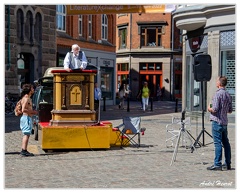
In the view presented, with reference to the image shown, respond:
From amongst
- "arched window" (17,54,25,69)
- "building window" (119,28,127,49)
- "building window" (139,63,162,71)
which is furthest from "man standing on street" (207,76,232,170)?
"building window" (119,28,127,49)

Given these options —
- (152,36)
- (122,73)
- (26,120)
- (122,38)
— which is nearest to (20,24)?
(26,120)

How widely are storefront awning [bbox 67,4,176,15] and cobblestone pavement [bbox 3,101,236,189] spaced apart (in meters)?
7.74

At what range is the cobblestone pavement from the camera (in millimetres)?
9117

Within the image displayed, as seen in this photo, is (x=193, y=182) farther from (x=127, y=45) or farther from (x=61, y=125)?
(x=127, y=45)

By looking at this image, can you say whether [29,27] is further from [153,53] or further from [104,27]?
[153,53]

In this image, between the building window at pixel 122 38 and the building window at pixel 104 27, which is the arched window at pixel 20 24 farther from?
the building window at pixel 122 38

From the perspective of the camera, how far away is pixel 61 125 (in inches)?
531

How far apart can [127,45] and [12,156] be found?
43.0 meters

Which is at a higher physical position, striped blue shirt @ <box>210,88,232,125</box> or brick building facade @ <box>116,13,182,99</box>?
brick building facade @ <box>116,13,182,99</box>

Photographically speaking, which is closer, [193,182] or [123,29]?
[193,182]

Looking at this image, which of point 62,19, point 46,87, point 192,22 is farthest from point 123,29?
point 46,87

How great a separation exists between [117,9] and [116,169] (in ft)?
37.2

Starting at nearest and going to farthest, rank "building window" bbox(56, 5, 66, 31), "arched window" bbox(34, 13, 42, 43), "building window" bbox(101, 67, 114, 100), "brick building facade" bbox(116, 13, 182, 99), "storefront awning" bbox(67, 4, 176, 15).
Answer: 1. "storefront awning" bbox(67, 4, 176, 15)
2. "arched window" bbox(34, 13, 42, 43)
3. "building window" bbox(56, 5, 66, 31)
4. "building window" bbox(101, 67, 114, 100)
5. "brick building facade" bbox(116, 13, 182, 99)

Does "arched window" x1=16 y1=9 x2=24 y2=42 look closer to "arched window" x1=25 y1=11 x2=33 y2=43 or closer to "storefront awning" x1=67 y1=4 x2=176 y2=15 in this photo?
"arched window" x1=25 y1=11 x2=33 y2=43
